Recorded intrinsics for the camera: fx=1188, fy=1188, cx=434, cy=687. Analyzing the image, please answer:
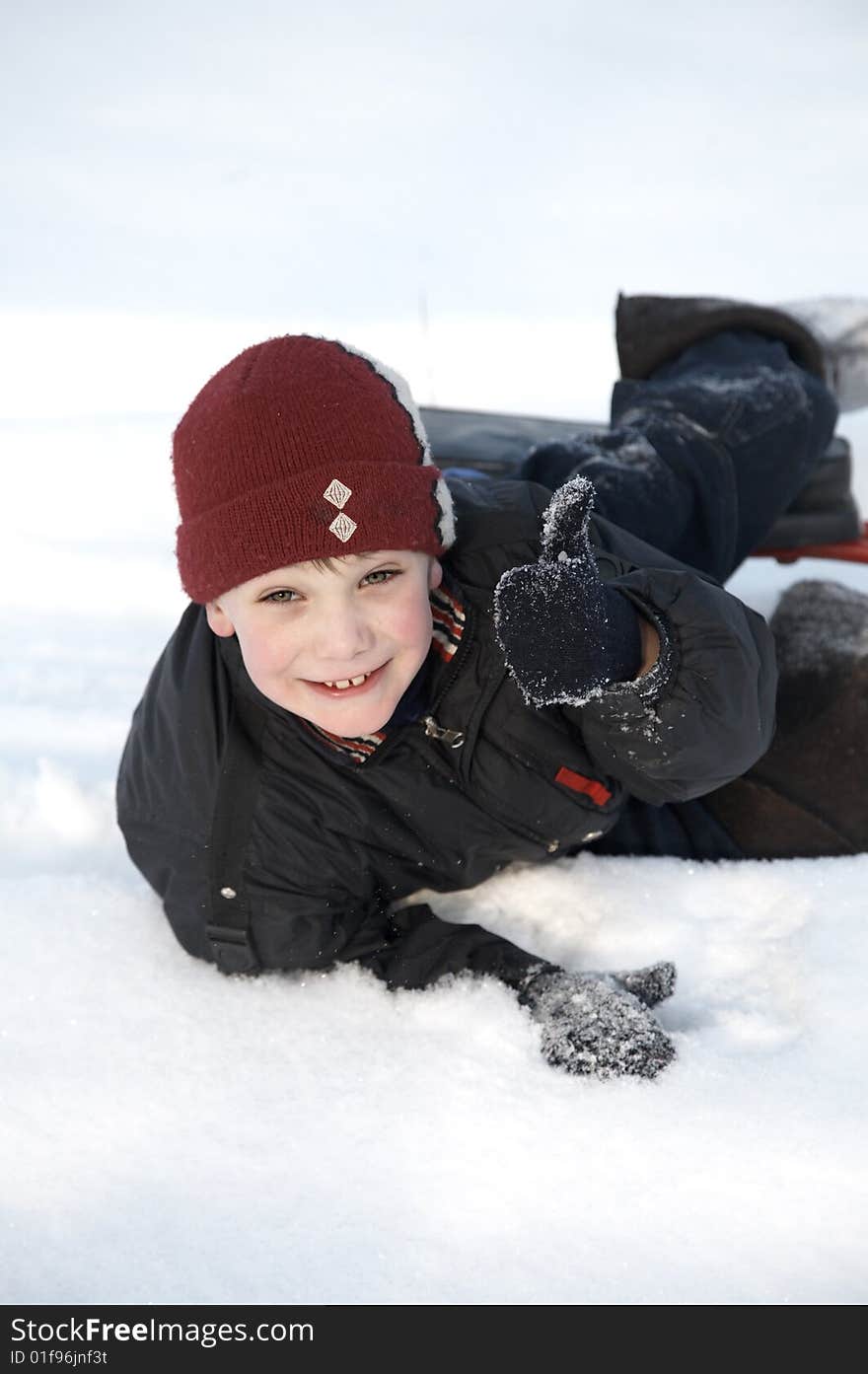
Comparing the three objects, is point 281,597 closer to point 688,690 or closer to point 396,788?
point 396,788

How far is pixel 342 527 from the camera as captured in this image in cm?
88

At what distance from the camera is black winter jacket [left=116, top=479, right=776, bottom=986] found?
1.03 meters

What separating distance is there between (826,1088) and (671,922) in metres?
0.26

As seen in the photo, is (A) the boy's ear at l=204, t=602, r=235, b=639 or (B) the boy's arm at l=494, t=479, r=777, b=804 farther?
(A) the boy's ear at l=204, t=602, r=235, b=639

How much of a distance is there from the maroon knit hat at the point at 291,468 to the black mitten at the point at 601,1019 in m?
0.37

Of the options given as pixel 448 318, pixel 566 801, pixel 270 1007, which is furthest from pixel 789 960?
pixel 448 318

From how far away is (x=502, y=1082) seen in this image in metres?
0.88

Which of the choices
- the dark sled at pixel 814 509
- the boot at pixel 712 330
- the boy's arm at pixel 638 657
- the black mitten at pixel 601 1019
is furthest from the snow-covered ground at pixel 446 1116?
the boot at pixel 712 330

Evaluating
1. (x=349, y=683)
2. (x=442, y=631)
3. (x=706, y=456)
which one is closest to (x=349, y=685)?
(x=349, y=683)

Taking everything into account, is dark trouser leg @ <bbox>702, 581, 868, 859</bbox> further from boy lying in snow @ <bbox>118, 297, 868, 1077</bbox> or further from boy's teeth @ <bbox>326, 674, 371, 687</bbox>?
boy's teeth @ <bbox>326, 674, 371, 687</bbox>

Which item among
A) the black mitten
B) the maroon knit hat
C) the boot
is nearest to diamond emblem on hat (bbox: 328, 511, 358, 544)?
the maroon knit hat

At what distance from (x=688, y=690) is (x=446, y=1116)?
37cm
